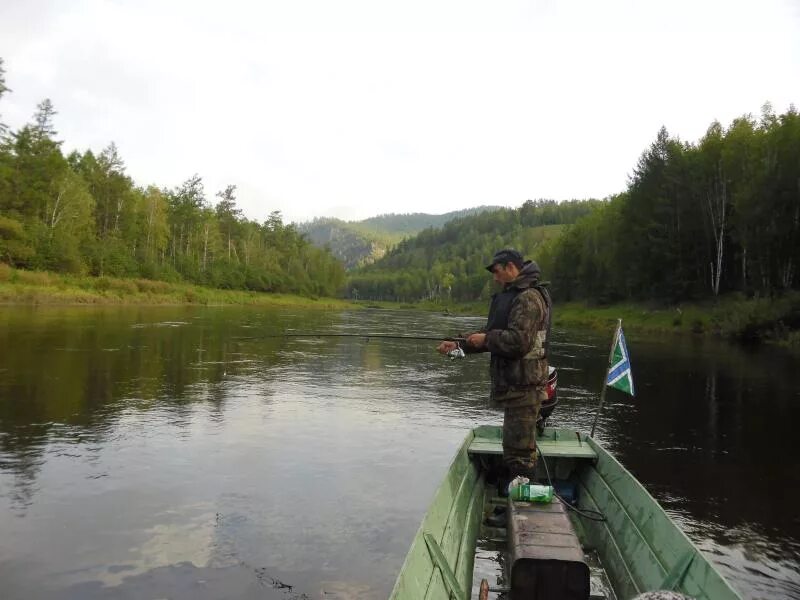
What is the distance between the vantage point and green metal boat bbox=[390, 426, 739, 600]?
177 inches

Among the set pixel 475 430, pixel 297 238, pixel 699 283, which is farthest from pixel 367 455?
pixel 297 238

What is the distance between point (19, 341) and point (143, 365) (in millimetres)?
8433

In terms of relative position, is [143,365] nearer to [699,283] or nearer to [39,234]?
[39,234]

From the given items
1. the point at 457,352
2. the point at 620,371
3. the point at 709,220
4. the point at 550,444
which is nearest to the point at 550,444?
the point at 550,444

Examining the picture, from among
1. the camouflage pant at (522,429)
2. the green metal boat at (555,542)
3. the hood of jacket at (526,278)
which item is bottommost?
the green metal boat at (555,542)

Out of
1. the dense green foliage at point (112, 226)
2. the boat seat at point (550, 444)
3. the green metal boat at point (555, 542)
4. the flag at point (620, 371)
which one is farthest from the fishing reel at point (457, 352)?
the dense green foliage at point (112, 226)

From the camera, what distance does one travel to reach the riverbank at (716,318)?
35.3 metres

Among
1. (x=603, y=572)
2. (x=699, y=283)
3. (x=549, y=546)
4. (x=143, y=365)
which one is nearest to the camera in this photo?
(x=549, y=546)

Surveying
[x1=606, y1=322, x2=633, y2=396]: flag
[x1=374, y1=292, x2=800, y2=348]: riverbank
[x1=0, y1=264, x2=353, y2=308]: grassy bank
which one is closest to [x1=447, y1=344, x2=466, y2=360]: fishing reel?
[x1=606, y1=322, x2=633, y2=396]: flag

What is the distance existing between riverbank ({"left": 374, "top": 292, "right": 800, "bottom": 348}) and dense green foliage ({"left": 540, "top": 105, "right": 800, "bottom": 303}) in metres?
2.40

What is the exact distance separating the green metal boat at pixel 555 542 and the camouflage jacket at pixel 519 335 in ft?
4.29

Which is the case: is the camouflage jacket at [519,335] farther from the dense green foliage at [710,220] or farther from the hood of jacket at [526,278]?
the dense green foliage at [710,220]

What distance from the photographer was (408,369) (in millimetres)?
24781

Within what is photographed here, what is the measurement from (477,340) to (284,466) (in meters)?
5.67
